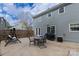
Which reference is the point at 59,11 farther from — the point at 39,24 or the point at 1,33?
the point at 1,33

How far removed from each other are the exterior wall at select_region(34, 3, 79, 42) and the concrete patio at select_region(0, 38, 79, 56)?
8.2 inches

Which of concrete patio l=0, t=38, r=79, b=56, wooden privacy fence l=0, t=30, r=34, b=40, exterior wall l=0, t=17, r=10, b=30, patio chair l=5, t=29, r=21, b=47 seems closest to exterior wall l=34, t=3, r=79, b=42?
concrete patio l=0, t=38, r=79, b=56

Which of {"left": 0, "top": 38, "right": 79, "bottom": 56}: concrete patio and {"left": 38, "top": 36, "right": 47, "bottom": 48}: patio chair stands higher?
{"left": 38, "top": 36, "right": 47, "bottom": 48}: patio chair

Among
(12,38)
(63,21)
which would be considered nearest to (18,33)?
(12,38)

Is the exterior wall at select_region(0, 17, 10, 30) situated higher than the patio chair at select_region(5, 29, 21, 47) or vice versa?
the exterior wall at select_region(0, 17, 10, 30)

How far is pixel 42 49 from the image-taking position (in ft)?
13.2

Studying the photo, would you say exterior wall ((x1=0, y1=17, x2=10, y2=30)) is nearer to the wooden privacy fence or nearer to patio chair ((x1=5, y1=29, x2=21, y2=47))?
the wooden privacy fence

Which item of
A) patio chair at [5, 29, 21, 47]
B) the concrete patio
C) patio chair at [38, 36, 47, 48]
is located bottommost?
the concrete patio

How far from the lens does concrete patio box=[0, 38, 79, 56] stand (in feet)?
13.0

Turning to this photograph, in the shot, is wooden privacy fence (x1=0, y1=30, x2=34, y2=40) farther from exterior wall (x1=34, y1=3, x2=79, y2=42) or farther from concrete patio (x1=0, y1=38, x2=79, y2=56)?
exterior wall (x1=34, y1=3, x2=79, y2=42)

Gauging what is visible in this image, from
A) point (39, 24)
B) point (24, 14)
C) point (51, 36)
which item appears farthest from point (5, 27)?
point (51, 36)

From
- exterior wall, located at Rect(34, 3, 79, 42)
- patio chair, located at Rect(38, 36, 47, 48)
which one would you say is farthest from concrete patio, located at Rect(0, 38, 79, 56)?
exterior wall, located at Rect(34, 3, 79, 42)

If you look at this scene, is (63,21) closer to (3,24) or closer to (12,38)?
(12,38)

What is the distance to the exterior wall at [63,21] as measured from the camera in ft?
13.0
